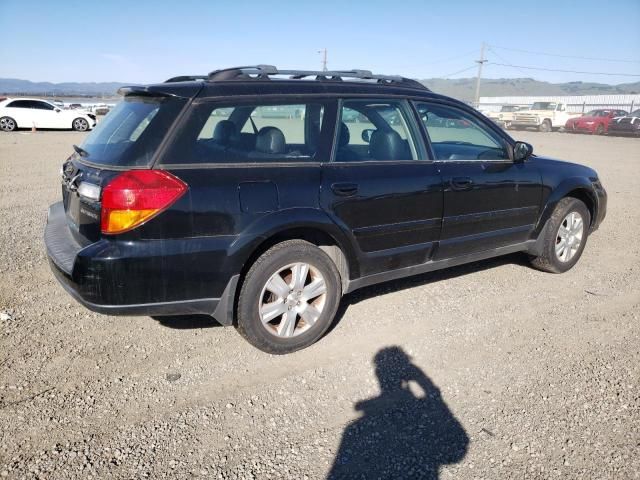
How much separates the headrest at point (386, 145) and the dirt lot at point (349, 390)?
1274 millimetres

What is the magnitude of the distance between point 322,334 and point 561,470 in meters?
1.72

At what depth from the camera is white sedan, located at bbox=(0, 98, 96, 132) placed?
72.9ft

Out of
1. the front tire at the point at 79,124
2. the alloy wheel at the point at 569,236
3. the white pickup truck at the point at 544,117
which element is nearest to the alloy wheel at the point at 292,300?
the alloy wheel at the point at 569,236

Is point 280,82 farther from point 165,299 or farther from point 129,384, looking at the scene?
point 129,384

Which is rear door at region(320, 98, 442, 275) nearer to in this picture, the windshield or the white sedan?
the white sedan

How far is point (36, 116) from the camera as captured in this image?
74.9 ft

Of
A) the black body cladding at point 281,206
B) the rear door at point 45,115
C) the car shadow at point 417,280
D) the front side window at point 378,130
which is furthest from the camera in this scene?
the rear door at point 45,115

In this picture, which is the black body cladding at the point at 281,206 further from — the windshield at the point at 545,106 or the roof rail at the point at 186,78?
the windshield at the point at 545,106

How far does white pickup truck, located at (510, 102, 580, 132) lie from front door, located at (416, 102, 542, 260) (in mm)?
33924

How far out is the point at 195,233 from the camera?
2914 millimetres

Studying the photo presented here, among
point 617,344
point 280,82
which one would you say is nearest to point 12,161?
point 280,82

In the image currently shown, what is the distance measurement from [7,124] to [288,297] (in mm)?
24170

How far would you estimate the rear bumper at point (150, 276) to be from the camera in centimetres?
281

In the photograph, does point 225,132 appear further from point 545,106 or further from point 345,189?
point 545,106
